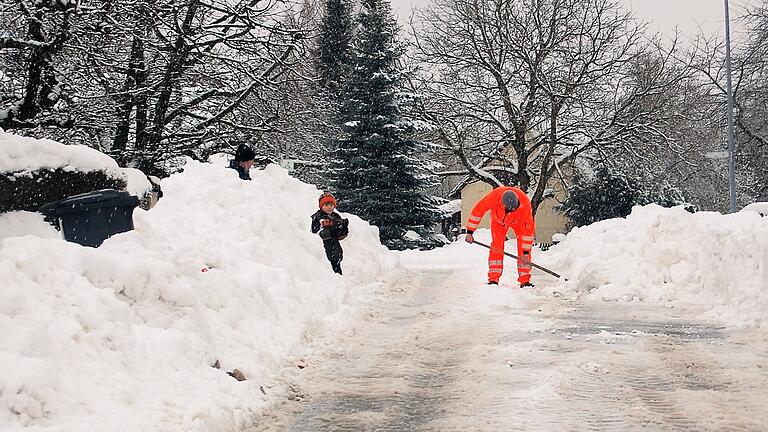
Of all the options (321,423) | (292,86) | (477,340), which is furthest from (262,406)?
(292,86)

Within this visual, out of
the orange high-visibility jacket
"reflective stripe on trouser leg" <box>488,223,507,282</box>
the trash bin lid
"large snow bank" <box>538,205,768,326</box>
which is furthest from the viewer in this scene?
the orange high-visibility jacket

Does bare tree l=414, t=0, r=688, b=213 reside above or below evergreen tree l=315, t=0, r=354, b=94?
below

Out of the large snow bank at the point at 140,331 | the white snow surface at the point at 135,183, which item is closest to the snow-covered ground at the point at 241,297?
the large snow bank at the point at 140,331

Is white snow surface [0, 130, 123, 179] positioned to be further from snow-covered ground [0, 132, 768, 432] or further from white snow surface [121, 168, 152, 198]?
white snow surface [121, 168, 152, 198]

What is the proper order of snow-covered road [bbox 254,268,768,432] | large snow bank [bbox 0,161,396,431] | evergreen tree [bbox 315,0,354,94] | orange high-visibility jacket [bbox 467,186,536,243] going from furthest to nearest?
evergreen tree [bbox 315,0,354,94]
orange high-visibility jacket [bbox 467,186,536,243]
snow-covered road [bbox 254,268,768,432]
large snow bank [bbox 0,161,396,431]

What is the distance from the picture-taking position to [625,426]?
4.62 meters

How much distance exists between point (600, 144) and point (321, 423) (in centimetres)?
2528

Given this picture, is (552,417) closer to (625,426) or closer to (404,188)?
(625,426)

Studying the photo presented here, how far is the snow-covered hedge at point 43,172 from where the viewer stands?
689 cm

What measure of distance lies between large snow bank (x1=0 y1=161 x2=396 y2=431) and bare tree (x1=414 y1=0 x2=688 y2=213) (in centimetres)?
2146

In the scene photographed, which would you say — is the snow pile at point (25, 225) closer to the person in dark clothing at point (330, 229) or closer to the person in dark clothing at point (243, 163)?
the person in dark clothing at point (330, 229)

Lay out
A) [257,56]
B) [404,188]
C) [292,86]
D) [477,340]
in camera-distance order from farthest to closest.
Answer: [404,188] < [292,86] < [257,56] < [477,340]

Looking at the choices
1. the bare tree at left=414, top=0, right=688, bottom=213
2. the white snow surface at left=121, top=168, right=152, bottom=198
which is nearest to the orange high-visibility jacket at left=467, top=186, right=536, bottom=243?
the white snow surface at left=121, top=168, right=152, bottom=198

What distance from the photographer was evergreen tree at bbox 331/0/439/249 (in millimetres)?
29812
